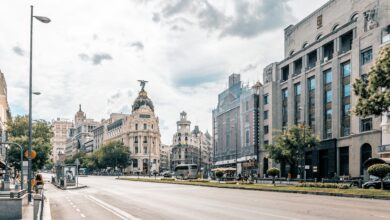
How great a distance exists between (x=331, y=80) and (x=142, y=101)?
11957 cm

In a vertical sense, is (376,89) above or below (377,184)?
above

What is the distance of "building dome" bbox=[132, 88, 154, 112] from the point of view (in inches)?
7062

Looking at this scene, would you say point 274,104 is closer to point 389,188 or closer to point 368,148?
point 368,148

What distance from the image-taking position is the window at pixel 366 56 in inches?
2228

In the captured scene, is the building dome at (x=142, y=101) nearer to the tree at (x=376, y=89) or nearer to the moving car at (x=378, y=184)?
the moving car at (x=378, y=184)

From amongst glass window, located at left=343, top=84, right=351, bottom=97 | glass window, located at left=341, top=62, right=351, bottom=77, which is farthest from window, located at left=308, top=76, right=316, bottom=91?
glass window, located at left=343, top=84, right=351, bottom=97

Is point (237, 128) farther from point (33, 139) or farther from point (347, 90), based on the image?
point (33, 139)

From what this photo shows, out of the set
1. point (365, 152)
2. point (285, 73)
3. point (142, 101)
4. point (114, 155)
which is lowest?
point (114, 155)

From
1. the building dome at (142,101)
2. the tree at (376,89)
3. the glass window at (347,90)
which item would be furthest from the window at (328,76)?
the building dome at (142,101)

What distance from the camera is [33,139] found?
74062mm

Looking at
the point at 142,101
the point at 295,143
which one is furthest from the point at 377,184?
the point at 142,101

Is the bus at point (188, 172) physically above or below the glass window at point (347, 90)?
below

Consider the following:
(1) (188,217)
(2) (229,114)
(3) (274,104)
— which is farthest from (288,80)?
(1) (188,217)

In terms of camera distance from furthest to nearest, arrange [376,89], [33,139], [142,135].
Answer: [142,135] < [33,139] < [376,89]
